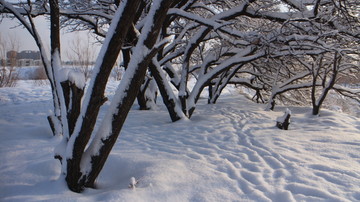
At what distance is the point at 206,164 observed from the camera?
3141 millimetres

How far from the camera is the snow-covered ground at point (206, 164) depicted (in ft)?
7.75

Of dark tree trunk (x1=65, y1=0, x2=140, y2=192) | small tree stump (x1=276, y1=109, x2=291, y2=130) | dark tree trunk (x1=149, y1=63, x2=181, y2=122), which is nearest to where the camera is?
dark tree trunk (x1=65, y1=0, x2=140, y2=192)

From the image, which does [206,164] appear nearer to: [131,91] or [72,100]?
[131,91]

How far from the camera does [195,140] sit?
14.3ft

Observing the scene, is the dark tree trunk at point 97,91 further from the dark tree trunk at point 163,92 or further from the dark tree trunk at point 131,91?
the dark tree trunk at point 163,92

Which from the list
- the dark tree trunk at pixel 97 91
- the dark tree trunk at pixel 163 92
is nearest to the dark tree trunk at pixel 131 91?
the dark tree trunk at pixel 97 91

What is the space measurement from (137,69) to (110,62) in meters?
0.26

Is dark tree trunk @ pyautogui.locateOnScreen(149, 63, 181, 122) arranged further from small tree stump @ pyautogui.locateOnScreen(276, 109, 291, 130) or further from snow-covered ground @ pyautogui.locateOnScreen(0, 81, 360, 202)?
small tree stump @ pyautogui.locateOnScreen(276, 109, 291, 130)

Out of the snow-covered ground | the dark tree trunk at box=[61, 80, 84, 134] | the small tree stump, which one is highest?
the dark tree trunk at box=[61, 80, 84, 134]

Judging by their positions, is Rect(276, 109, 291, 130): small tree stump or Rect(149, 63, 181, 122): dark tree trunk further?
Rect(149, 63, 181, 122): dark tree trunk

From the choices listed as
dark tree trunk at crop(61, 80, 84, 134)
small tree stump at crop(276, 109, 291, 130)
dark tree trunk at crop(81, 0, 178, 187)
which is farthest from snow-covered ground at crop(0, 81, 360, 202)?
dark tree trunk at crop(61, 80, 84, 134)

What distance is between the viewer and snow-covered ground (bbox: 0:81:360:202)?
236 centimetres

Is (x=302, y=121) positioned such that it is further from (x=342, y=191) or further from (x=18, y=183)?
(x=18, y=183)

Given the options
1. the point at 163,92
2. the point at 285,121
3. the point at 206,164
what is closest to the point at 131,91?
the point at 206,164
